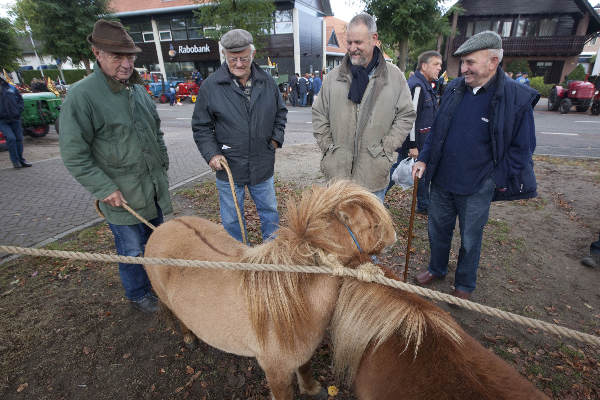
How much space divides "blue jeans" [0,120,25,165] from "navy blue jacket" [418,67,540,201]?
A: 10.1 metres

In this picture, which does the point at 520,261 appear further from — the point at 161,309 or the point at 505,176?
the point at 161,309

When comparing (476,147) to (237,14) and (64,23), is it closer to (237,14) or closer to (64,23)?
(237,14)

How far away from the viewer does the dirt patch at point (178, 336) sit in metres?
2.47

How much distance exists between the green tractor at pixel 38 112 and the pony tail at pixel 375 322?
13554 mm

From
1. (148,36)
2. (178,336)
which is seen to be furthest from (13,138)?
(148,36)

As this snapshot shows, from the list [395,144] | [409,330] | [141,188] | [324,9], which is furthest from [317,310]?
[324,9]

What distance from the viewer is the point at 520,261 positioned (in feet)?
13.1

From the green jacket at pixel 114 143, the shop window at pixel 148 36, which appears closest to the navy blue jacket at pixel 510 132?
the green jacket at pixel 114 143

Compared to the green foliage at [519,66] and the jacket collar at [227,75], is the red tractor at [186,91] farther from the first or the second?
the green foliage at [519,66]

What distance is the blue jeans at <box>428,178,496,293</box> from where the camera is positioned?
9.24 ft

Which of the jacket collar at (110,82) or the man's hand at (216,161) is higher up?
the jacket collar at (110,82)

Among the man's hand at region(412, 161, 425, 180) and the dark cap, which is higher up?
the dark cap

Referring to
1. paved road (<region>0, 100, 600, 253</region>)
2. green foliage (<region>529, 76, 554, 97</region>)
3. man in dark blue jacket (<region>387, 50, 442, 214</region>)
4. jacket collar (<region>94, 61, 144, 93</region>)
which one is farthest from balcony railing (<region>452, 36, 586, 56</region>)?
jacket collar (<region>94, 61, 144, 93</region>)

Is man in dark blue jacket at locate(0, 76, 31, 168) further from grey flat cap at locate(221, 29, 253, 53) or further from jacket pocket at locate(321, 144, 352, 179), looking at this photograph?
jacket pocket at locate(321, 144, 352, 179)
